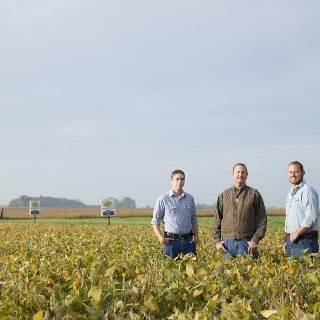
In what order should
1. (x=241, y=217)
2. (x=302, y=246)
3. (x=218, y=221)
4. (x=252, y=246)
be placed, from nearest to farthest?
(x=252, y=246), (x=302, y=246), (x=241, y=217), (x=218, y=221)

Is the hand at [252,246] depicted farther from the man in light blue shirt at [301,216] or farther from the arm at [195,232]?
the arm at [195,232]

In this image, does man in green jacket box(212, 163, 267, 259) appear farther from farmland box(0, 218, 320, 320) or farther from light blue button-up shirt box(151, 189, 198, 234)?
farmland box(0, 218, 320, 320)

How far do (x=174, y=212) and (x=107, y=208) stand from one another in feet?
88.4

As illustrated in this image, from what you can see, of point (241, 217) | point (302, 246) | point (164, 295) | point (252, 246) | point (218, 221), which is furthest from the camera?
point (218, 221)

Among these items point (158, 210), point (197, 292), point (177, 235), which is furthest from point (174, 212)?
point (197, 292)

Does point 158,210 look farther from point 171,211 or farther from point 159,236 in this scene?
point 159,236

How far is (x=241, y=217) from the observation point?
266 inches

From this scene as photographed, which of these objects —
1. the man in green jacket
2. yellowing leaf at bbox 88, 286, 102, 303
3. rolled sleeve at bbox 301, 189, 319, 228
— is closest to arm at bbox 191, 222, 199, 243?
the man in green jacket

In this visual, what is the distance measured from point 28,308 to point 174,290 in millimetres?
1184

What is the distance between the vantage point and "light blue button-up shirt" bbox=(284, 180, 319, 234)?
6.54m

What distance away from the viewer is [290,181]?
22.4 feet

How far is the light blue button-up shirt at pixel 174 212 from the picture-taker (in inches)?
296

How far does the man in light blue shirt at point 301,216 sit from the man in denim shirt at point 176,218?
65.5 inches

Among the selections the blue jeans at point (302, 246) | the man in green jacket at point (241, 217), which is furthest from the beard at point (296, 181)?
the blue jeans at point (302, 246)
